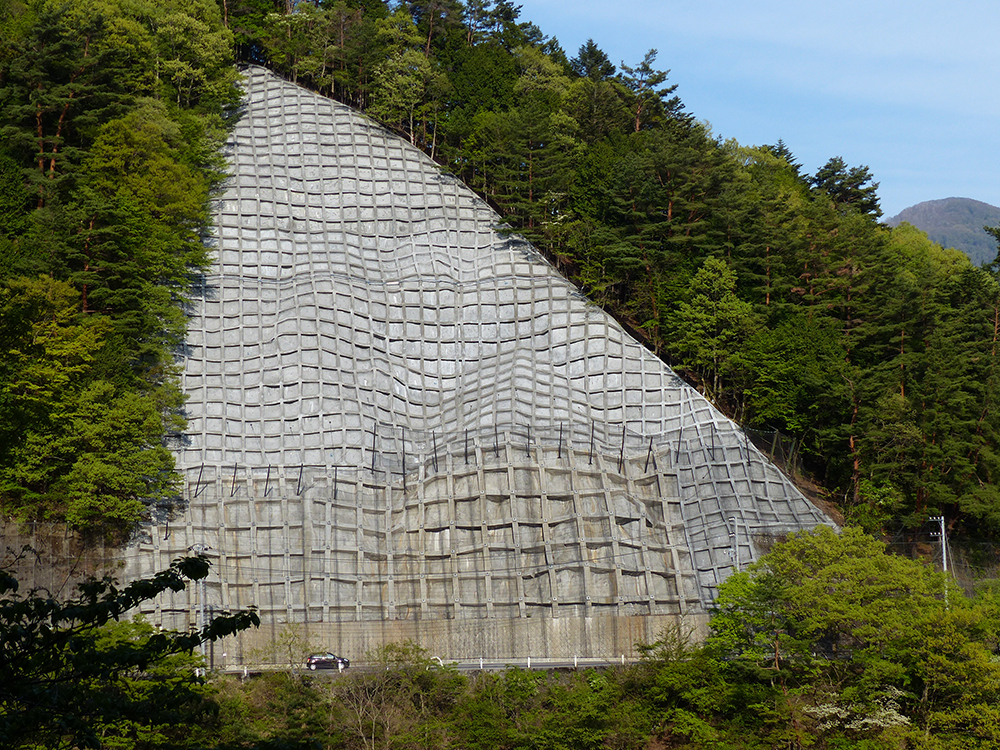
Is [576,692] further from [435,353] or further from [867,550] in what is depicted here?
[435,353]

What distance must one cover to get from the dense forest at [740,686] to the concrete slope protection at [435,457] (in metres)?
4.98

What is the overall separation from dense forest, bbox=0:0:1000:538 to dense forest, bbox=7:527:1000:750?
9.47 m

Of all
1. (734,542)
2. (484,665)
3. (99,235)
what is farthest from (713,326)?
(99,235)

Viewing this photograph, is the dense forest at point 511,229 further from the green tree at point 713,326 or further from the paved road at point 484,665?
the paved road at point 484,665

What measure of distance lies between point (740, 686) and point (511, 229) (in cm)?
3038

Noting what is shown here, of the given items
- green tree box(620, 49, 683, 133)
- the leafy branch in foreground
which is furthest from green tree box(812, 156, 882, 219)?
the leafy branch in foreground

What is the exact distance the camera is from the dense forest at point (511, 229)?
4091 centimetres

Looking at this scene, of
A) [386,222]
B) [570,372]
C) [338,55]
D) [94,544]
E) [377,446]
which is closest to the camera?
[94,544]

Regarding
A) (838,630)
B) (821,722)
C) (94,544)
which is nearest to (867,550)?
(838,630)

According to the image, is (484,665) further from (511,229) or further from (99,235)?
(511,229)

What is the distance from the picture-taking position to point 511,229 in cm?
5634

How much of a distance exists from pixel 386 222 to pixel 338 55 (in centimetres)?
1635

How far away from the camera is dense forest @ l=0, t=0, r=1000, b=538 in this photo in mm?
40906

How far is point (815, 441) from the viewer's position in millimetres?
47062
